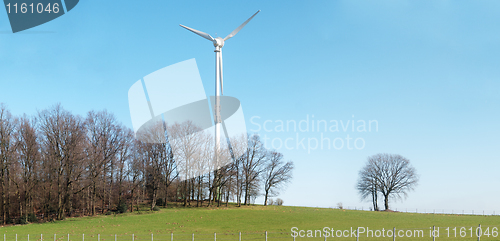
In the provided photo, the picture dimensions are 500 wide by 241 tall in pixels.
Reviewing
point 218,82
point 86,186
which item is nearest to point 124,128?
point 86,186

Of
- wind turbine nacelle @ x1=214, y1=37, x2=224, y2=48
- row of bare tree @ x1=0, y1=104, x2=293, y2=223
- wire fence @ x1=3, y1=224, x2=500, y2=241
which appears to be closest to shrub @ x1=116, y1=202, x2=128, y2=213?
row of bare tree @ x1=0, y1=104, x2=293, y2=223

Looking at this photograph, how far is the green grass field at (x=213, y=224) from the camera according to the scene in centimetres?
4094

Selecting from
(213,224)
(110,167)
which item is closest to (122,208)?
(110,167)

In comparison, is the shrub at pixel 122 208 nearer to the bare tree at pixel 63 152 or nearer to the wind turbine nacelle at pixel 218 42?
the bare tree at pixel 63 152

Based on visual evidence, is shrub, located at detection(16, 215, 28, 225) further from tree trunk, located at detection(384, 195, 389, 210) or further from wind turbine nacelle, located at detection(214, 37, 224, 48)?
tree trunk, located at detection(384, 195, 389, 210)

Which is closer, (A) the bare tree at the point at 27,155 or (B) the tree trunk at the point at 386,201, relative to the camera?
(A) the bare tree at the point at 27,155

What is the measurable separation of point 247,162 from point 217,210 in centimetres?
1276

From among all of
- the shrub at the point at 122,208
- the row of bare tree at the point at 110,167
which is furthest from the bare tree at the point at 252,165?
the shrub at the point at 122,208

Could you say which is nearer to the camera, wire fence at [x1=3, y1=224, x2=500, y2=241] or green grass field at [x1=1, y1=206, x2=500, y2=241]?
wire fence at [x1=3, y1=224, x2=500, y2=241]

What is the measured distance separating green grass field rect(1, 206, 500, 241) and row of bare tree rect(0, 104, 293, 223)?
516cm

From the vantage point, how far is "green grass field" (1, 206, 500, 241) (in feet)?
134

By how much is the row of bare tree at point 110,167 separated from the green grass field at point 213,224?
516 centimetres

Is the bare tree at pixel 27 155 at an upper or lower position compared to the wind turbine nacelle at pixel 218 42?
lower

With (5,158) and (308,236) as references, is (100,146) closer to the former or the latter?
(5,158)
